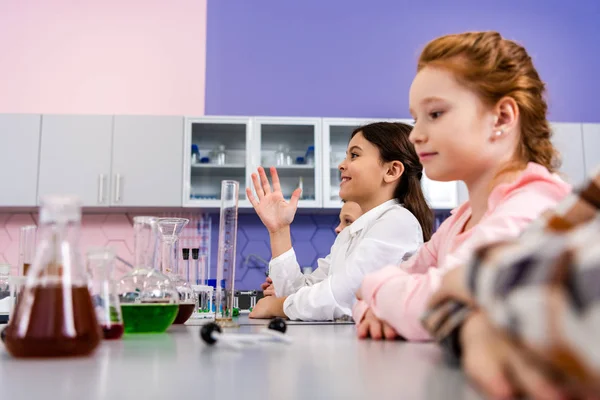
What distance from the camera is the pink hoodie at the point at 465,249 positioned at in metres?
0.78

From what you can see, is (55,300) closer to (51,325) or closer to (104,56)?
(51,325)

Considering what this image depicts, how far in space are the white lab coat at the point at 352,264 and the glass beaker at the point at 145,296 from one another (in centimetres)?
54

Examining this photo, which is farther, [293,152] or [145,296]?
[293,152]

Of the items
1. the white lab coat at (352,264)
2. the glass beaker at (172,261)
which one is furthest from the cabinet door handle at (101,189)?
the glass beaker at (172,261)

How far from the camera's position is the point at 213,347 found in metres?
0.68

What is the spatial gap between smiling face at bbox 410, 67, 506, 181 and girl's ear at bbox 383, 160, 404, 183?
0.85m

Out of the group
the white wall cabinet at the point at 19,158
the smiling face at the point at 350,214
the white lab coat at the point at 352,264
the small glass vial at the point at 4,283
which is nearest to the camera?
the white lab coat at the point at 352,264

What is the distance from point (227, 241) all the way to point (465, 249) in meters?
0.44

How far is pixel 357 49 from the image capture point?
153 inches

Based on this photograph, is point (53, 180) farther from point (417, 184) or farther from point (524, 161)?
point (524, 161)

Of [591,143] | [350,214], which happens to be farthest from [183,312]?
[591,143]

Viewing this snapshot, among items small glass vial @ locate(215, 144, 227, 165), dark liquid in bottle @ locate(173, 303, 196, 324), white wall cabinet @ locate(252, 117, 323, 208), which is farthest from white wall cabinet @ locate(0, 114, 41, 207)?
dark liquid in bottle @ locate(173, 303, 196, 324)

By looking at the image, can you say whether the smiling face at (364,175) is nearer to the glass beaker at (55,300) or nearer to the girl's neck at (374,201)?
the girl's neck at (374,201)

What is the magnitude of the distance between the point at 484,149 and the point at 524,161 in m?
0.08
